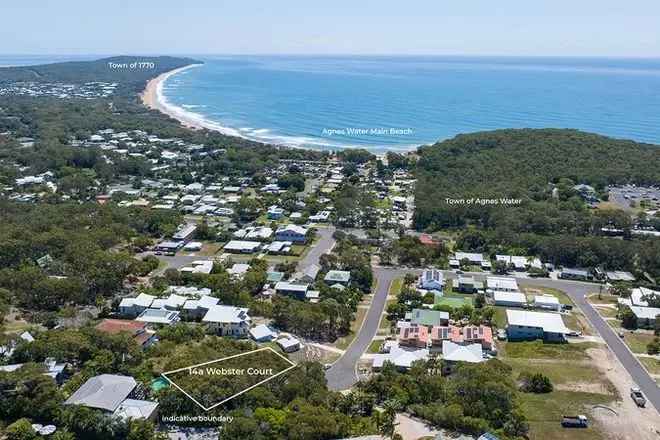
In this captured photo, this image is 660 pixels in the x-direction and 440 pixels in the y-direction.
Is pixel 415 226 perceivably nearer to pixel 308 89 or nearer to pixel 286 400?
pixel 286 400

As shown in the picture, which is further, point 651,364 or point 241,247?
point 241,247

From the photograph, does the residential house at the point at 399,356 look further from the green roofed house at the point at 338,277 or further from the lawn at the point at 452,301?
the green roofed house at the point at 338,277

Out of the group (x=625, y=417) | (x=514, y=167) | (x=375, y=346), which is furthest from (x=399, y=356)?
(x=514, y=167)

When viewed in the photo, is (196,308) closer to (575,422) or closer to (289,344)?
(289,344)

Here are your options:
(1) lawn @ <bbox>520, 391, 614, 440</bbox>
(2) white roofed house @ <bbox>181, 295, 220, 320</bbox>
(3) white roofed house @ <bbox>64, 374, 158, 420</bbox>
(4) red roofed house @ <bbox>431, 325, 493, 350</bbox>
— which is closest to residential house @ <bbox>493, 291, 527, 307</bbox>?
(4) red roofed house @ <bbox>431, 325, 493, 350</bbox>

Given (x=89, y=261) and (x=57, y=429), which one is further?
(x=89, y=261)

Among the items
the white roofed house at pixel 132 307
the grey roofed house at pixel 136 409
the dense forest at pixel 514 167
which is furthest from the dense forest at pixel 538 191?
the grey roofed house at pixel 136 409

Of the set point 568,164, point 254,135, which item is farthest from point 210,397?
point 254,135
